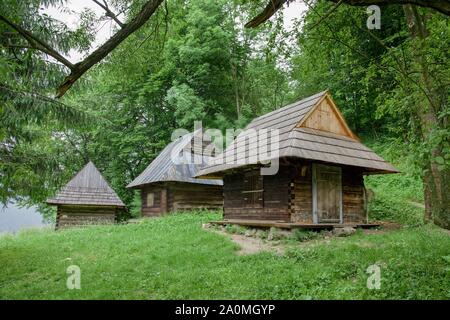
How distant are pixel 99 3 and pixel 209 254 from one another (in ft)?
19.1

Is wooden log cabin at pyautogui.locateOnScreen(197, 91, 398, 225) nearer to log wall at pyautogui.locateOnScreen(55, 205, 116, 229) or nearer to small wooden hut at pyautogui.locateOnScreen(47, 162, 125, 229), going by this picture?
small wooden hut at pyautogui.locateOnScreen(47, 162, 125, 229)

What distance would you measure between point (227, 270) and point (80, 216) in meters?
15.3

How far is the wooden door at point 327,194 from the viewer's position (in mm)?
11930


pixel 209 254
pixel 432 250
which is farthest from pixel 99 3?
pixel 432 250

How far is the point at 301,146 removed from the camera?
438 inches

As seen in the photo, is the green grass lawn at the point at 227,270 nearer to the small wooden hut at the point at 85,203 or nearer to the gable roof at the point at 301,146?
the gable roof at the point at 301,146

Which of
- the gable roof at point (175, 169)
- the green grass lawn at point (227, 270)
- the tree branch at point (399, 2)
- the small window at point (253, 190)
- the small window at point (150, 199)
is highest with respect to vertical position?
the tree branch at point (399, 2)

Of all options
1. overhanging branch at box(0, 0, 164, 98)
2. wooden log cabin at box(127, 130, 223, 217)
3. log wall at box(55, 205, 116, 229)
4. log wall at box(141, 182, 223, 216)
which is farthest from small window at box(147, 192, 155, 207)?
overhanging branch at box(0, 0, 164, 98)

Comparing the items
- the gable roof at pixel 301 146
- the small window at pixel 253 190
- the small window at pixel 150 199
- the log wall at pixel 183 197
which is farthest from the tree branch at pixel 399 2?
the small window at pixel 150 199

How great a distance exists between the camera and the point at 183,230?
42.7 ft

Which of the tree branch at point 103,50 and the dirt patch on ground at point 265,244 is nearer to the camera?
the tree branch at point 103,50

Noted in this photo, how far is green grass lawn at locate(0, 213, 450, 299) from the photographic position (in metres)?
5.59

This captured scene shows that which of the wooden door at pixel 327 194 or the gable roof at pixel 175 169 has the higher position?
the gable roof at pixel 175 169
